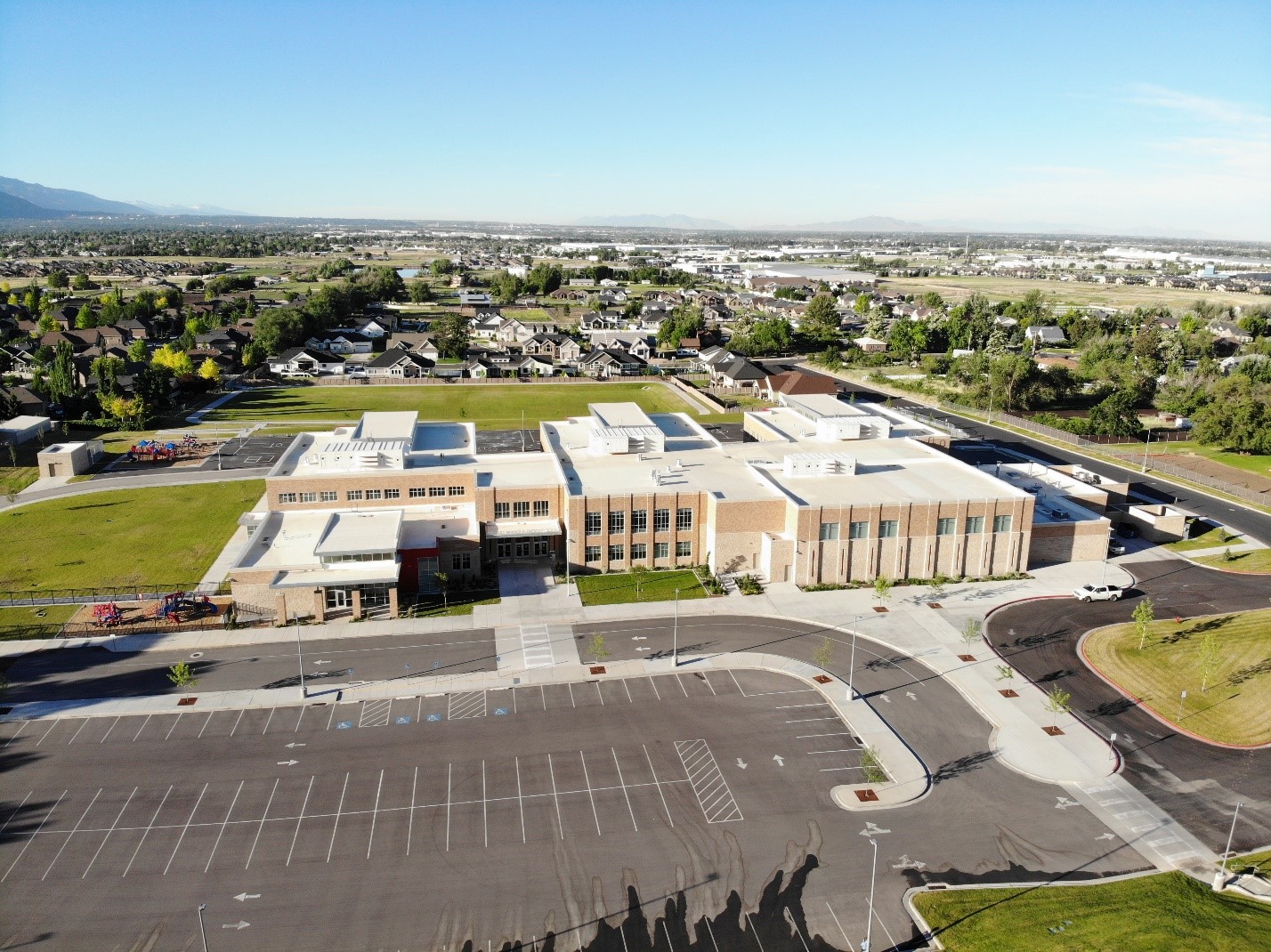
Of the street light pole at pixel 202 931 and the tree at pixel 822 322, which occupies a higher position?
the tree at pixel 822 322

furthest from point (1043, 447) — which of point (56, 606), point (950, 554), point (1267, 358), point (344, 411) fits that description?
point (56, 606)

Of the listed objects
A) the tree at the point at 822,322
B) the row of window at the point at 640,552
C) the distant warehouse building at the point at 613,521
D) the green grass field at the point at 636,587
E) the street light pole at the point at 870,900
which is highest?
the tree at the point at 822,322

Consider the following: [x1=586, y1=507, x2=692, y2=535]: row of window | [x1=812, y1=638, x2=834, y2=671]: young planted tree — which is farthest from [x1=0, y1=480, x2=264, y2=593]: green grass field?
[x1=812, y1=638, x2=834, y2=671]: young planted tree

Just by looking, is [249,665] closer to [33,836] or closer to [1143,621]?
[33,836]

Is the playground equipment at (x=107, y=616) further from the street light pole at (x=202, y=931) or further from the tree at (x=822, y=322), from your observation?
the tree at (x=822, y=322)

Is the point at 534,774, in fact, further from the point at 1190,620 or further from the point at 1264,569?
the point at 1264,569

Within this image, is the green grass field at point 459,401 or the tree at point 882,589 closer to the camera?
the tree at point 882,589

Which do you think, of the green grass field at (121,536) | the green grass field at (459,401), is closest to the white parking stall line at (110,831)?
the green grass field at (121,536)
